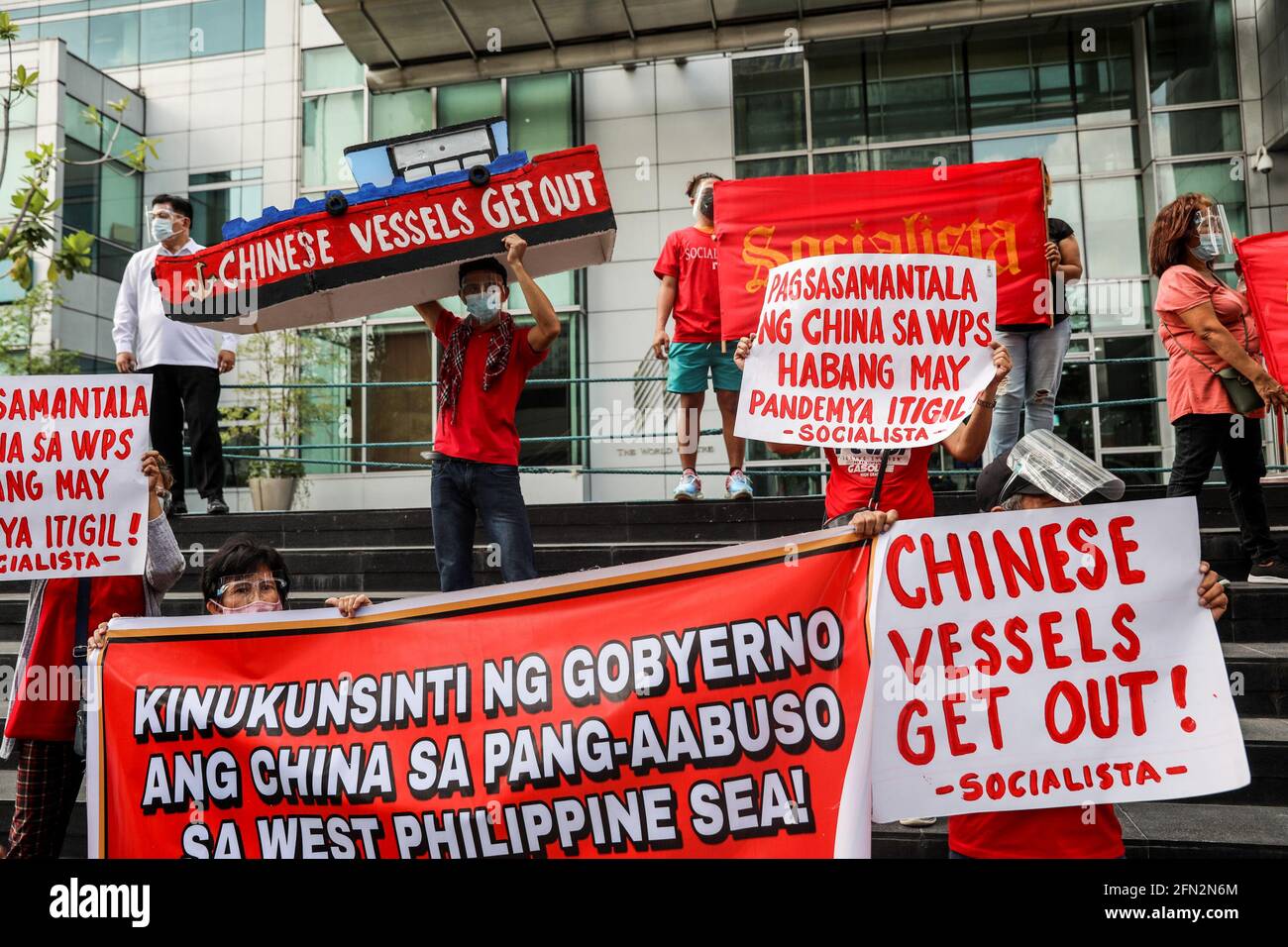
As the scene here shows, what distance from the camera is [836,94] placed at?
43.9 feet

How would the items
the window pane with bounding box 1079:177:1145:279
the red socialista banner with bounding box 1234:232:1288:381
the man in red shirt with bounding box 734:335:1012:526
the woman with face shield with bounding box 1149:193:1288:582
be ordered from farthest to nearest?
1. the window pane with bounding box 1079:177:1145:279
2. the red socialista banner with bounding box 1234:232:1288:381
3. the woman with face shield with bounding box 1149:193:1288:582
4. the man in red shirt with bounding box 734:335:1012:526

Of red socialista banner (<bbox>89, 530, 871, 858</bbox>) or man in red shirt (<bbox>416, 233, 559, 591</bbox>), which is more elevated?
man in red shirt (<bbox>416, 233, 559, 591</bbox>)

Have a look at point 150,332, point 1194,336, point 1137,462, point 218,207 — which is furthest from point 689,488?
point 218,207

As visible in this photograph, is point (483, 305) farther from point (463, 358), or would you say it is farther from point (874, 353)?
point (874, 353)

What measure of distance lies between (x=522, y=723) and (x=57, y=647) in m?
1.71

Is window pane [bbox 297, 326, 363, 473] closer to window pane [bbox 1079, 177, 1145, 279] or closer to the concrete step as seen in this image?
window pane [bbox 1079, 177, 1145, 279]

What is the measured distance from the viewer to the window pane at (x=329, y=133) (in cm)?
1484

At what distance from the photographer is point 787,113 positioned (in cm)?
1347

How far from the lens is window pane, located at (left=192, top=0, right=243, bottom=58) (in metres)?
17.5

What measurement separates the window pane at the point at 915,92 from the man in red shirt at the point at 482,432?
1008cm

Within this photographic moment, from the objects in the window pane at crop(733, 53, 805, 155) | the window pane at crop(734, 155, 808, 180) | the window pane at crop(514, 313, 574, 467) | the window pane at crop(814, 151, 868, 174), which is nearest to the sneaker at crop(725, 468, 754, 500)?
the window pane at crop(514, 313, 574, 467)

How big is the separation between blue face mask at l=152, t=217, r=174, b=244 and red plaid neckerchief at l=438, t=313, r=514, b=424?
8.43ft
